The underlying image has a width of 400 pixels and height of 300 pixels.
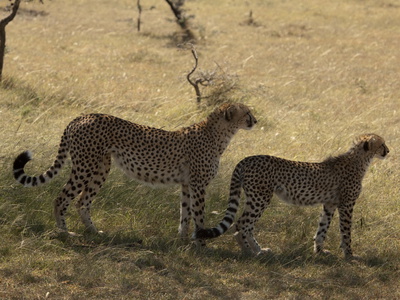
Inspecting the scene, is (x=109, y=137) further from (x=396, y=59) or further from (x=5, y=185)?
(x=396, y=59)

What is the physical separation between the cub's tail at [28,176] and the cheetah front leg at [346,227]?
2.24 metres

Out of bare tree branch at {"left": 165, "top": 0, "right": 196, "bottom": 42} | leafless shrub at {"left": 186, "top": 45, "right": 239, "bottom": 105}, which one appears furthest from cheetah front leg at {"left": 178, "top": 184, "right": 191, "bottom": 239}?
bare tree branch at {"left": 165, "top": 0, "right": 196, "bottom": 42}

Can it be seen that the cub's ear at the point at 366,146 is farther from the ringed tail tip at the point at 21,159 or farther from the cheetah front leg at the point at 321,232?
the ringed tail tip at the point at 21,159

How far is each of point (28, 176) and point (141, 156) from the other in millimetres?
867

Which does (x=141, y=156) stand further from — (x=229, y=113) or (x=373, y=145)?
(x=373, y=145)

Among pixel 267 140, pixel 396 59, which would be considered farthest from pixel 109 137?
pixel 396 59

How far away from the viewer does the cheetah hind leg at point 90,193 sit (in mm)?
5621

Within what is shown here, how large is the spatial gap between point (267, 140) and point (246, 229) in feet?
10.3

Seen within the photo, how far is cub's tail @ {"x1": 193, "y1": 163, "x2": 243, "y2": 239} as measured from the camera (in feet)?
16.8

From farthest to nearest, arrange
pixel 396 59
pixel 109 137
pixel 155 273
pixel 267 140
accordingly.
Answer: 1. pixel 396 59
2. pixel 267 140
3. pixel 109 137
4. pixel 155 273

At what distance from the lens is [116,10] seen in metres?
21.0

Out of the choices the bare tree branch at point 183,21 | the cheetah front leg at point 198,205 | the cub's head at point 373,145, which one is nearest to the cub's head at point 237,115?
the cheetah front leg at point 198,205

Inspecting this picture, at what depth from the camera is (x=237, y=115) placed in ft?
19.3

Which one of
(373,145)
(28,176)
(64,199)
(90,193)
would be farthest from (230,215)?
(28,176)
